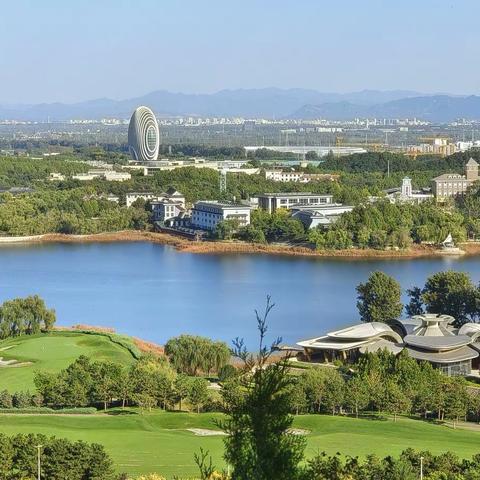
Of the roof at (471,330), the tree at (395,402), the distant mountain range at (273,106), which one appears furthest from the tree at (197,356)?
the distant mountain range at (273,106)

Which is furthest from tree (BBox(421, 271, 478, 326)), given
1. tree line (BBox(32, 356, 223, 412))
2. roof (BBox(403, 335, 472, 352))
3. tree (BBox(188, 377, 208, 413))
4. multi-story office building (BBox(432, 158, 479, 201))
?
multi-story office building (BBox(432, 158, 479, 201))

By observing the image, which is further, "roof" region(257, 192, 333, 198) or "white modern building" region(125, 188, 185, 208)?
"white modern building" region(125, 188, 185, 208)

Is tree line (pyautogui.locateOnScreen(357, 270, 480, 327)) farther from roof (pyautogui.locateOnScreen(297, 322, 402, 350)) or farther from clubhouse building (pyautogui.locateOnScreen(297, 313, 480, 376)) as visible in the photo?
roof (pyautogui.locateOnScreen(297, 322, 402, 350))

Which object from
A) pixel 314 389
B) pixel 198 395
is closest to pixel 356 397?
pixel 314 389

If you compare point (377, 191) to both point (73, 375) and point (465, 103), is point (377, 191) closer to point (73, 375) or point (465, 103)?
point (73, 375)

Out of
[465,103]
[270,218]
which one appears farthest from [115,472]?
[465,103]
